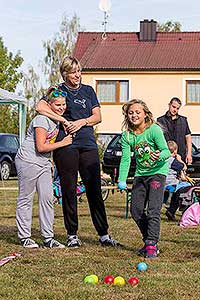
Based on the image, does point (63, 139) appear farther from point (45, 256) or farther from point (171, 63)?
point (171, 63)

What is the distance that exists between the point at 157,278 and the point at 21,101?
16779 millimetres

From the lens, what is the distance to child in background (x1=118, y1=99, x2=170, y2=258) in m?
7.71

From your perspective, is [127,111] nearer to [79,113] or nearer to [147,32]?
[79,113]

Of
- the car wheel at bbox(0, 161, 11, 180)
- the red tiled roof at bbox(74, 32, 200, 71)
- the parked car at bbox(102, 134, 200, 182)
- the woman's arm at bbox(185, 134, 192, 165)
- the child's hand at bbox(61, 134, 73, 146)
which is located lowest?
the car wheel at bbox(0, 161, 11, 180)

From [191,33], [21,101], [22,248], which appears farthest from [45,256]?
[191,33]

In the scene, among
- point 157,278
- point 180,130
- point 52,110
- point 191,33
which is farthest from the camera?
point 191,33

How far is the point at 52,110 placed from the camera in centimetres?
815

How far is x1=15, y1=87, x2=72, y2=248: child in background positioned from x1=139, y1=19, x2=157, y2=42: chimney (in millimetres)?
32081

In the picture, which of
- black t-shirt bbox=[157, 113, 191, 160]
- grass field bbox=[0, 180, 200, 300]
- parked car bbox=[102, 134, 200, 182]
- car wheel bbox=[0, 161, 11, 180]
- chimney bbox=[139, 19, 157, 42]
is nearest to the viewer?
grass field bbox=[0, 180, 200, 300]

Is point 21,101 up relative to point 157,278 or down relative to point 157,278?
up

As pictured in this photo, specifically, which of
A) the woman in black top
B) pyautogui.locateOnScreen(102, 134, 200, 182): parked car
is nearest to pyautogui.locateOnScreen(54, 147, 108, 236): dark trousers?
the woman in black top

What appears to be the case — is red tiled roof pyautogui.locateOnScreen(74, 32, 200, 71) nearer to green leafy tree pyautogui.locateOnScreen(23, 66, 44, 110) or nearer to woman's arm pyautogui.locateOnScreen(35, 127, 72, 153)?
green leafy tree pyautogui.locateOnScreen(23, 66, 44, 110)

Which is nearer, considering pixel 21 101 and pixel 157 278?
pixel 157 278

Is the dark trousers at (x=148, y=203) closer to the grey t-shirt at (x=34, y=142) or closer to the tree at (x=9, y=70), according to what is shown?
the grey t-shirt at (x=34, y=142)
